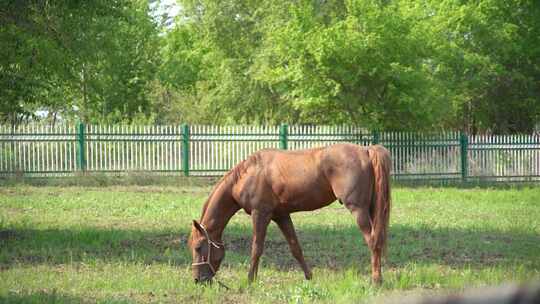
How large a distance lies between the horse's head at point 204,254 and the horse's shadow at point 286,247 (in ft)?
3.50

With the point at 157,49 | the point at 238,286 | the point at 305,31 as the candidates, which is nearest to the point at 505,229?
the point at 238,286

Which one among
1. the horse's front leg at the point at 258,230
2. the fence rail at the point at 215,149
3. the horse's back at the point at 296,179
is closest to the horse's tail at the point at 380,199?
the horse's back at the point at 296,179

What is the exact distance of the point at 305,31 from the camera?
87.5 ft

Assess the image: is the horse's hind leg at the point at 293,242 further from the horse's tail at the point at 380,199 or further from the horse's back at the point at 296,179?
the horse's tail at the point at 380,199

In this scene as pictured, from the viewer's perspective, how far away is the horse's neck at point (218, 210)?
8.83 metres

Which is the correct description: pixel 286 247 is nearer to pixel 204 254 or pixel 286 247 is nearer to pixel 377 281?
pixel 204 254

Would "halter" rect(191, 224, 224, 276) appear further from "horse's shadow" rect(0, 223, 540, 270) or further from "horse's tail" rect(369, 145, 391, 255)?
"horse's tail" rect(369, 145, 391, 255)

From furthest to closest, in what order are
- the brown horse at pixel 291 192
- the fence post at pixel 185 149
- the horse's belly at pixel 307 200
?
the fence post at pixel 185 149, the horse's belly at pixel 307 200, the brown horse at pixel 291 192

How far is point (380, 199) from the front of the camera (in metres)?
8.15

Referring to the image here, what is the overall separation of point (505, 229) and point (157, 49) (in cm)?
3867

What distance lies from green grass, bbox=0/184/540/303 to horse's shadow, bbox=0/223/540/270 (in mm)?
17

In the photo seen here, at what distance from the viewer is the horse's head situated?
8.46 m

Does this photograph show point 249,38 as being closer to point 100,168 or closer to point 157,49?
point 157,49

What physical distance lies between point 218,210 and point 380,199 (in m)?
1.97
